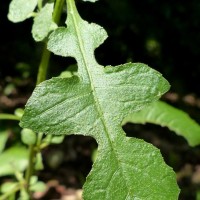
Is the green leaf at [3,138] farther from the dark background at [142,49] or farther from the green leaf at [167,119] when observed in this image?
the dark background at [142,49]

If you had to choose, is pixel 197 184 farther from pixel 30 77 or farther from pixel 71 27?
pixel 71 27

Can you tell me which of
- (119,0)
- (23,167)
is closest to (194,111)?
(119,0)

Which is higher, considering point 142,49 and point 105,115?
point 105,115

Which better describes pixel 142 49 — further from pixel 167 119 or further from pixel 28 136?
pixel 28 136

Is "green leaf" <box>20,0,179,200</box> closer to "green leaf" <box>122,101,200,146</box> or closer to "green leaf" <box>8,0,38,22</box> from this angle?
"green leaf" <box>8,0,38,22</box>

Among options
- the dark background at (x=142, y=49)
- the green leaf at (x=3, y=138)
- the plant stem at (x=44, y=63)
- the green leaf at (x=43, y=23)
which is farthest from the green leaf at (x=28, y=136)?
the dark background at (x=142, y=49)

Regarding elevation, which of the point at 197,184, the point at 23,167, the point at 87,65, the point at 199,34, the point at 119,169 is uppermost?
the point at 87,65

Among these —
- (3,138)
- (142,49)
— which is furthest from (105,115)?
(142,49)
